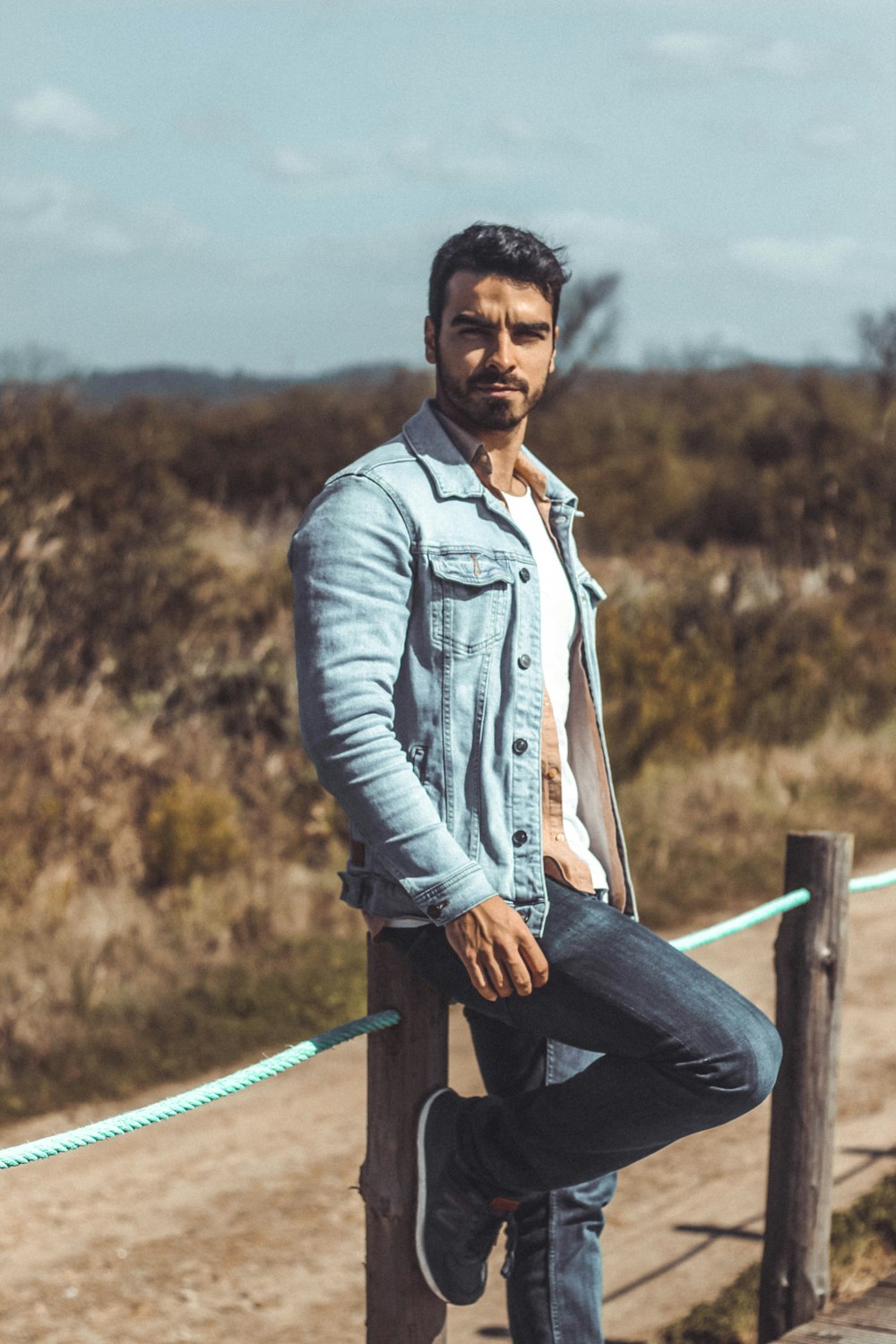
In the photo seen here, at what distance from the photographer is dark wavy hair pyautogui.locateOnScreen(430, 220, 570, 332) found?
245 centimetres

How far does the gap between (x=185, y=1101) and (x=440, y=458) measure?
1.01 meters

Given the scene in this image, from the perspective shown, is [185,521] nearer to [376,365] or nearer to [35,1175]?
[35,1175]

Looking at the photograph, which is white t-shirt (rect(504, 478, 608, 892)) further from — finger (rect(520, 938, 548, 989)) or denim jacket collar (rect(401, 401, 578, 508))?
finger (rect(520, 938, 548, 989))

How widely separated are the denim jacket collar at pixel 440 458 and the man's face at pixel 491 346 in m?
0.05

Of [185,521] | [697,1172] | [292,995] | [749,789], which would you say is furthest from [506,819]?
[185,521]

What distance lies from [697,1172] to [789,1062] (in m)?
1.41

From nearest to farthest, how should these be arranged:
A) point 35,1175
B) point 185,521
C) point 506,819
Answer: point 506,819 → point 35,1175 → point 185,521

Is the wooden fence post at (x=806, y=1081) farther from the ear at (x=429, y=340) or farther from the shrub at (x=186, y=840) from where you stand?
the shrub at (x=186, y=840)

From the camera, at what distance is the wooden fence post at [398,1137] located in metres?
2.50

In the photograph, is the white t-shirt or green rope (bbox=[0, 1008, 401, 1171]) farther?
the white t-shirt

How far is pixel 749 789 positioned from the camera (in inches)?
343

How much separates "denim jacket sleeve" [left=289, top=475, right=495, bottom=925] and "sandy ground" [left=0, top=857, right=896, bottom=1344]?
1857 millimetres

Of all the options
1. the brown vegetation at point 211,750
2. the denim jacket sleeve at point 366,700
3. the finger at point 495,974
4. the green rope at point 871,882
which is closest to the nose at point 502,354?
the denim jacket sleeve at point 366,700

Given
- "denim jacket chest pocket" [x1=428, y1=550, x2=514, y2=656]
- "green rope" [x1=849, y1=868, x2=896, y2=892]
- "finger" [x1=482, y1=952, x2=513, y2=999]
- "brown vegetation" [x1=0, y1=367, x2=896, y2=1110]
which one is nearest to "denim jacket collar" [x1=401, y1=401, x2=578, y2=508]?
"denim jacket chest pocket" [x1=428, y1=550, x2=514, y2=656]
